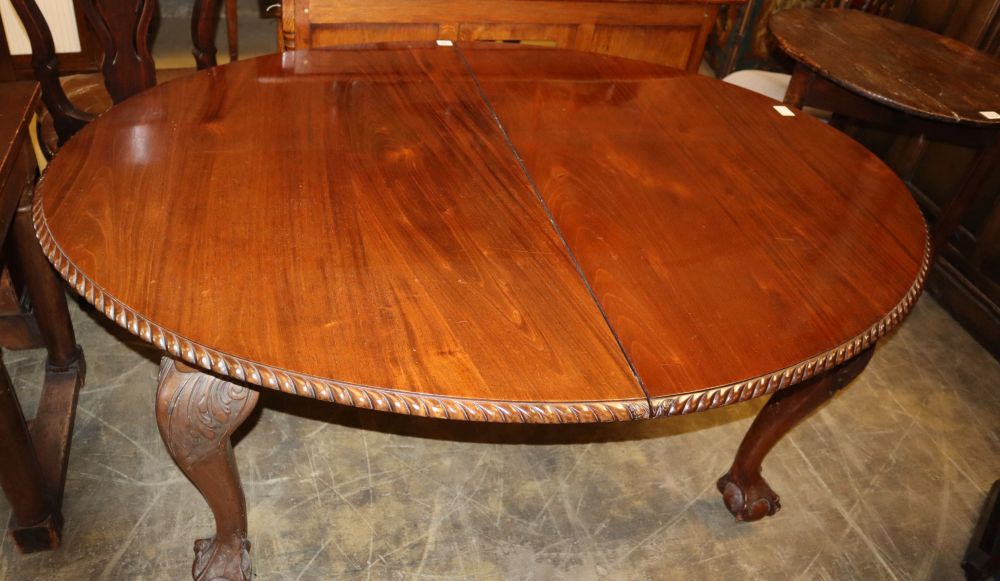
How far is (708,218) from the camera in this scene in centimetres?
149

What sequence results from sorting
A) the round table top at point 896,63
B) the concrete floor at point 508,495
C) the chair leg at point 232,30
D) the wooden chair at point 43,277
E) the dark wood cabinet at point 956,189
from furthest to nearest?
the chair leg at point 232,30, the dark wood cabinet at point 956,189, the round table top at point 896,63, the concrete floor at point 508,495, the wooden chair at point 43,277

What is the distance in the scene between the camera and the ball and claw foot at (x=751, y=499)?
76.5 inches

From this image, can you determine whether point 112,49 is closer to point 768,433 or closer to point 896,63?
point 768,433

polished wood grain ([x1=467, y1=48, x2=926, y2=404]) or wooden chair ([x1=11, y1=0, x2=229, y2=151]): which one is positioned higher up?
polished wood grain ([x1=467, y1=48, x2=926, y2=404])

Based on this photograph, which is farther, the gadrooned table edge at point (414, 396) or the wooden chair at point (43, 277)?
the wooden chair at point (43, 277)

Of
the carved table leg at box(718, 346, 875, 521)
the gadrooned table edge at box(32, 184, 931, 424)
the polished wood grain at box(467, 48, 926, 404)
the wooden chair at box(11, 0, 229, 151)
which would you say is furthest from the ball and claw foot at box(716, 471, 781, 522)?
the wooden chair at box(11, 0, 229, 151)

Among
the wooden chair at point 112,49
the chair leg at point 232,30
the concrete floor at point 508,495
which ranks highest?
the wooden chair at point 112,49

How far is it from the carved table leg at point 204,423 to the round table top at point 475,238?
193mm

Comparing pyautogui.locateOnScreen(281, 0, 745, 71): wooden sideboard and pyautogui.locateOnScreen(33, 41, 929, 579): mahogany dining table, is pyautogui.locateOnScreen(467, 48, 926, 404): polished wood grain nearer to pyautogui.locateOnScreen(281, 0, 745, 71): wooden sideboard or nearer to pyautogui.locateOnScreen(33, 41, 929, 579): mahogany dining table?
pyautogui.locateOnScreen(33, 41, 929, 579): mahogany dining table

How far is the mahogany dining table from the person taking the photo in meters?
1.11

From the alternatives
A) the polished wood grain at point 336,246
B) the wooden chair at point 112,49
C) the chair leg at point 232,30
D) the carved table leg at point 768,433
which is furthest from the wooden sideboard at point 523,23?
the carved table leg at point 768,433

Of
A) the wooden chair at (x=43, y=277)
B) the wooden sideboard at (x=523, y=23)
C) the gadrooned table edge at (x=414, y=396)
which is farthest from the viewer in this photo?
the wooden sideboard at (x=523, y=23)

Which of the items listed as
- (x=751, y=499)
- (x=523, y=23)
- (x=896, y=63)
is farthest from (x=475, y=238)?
(x=896, y=63)

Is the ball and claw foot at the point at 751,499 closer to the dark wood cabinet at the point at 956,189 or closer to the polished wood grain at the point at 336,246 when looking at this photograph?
the polished wood grain at the point at 336,246
